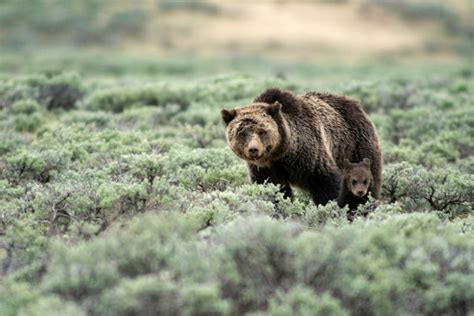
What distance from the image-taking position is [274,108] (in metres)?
7.74

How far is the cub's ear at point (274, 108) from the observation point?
772 centimetres

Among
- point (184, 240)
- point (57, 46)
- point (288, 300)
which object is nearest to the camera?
point (288, 300)

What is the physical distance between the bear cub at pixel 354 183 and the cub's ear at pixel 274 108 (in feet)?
3.43

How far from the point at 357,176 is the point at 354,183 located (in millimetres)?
91

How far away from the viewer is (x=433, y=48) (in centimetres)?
4362

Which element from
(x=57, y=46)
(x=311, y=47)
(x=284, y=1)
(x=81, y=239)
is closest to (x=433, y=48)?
(x=311, y=47)

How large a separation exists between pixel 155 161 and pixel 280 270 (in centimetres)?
415

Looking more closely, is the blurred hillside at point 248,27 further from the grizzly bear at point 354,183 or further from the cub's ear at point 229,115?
the grizzly bear at point 354,183

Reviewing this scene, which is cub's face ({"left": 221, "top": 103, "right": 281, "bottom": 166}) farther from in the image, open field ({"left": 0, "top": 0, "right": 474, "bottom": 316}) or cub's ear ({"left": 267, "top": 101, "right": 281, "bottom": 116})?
open field ({"left": 0, "top": 0, "right": 474, "bottom": 316})

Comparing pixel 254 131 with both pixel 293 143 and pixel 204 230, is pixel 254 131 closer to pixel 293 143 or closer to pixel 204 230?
pixel 293 143

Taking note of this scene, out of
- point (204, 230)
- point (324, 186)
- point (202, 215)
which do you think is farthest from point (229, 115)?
point (204, 230)

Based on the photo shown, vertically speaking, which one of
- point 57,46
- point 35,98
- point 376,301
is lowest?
point 57,46

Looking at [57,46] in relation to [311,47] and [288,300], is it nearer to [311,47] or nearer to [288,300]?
[311,47]

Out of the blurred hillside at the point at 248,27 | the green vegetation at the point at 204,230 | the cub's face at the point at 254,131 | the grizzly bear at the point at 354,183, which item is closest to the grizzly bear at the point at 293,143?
the cub's face at the point at 254,131
